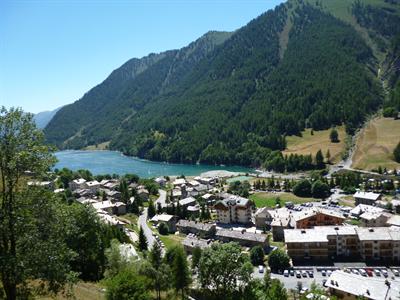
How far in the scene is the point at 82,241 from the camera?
3441 cm

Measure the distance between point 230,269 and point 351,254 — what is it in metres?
35.3

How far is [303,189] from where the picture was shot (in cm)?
10706

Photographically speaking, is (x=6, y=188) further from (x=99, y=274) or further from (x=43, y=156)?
(x=99, y=274)

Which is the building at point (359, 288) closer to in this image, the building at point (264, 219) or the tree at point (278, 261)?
the tree at point (278, 261)

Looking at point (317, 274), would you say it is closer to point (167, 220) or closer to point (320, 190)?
point (167, 220)

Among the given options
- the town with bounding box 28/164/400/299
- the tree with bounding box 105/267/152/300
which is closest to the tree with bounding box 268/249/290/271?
the town with bounding box 28/164/400/299

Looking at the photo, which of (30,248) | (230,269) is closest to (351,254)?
(230,269)

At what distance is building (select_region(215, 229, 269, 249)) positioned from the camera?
6531cm

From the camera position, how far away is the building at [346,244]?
192 ft

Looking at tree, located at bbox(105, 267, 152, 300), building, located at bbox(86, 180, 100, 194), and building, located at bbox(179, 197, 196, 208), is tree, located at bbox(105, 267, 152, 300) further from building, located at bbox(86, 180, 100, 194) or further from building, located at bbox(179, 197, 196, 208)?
building, located at bbox(86, 180, 100, 194)

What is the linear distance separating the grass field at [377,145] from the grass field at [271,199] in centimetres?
4189

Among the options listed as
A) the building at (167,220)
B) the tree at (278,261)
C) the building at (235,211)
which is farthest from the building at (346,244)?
the building at (167,220)

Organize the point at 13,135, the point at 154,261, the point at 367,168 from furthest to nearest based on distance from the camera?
the point at 367,168 < the point at 154,261 < the point at 13,135

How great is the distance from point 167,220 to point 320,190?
1894 inches
